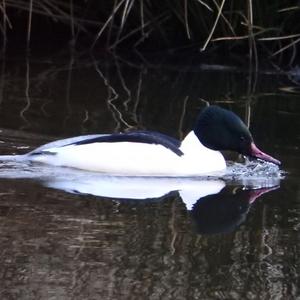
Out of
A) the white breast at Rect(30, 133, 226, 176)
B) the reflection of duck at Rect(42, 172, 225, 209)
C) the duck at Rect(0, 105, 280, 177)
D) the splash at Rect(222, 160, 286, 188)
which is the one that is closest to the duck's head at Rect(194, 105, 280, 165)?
the duck at Rect(0, 105, 280, 177)

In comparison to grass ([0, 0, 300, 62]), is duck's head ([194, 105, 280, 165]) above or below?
below

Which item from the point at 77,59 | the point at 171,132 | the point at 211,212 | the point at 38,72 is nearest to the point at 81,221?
the point at 211,212

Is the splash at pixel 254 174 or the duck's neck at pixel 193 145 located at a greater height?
the duck's neck at pixel 193 145

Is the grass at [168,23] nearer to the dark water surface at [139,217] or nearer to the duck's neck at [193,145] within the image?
the dark water surface at [139,217]

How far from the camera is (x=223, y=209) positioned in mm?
6684

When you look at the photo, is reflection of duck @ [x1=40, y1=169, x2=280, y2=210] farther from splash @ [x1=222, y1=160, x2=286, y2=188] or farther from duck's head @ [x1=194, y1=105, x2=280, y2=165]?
duck's head @ [x1=194, y1=105, x2=280, y2=165]

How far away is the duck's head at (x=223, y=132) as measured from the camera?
7.77m

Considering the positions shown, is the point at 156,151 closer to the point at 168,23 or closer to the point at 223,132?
the point at 223,132

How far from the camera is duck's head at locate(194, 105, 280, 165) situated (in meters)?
7.77

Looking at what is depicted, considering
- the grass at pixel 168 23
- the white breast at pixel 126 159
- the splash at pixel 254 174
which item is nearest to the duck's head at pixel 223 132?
the splash at pixel 254 174

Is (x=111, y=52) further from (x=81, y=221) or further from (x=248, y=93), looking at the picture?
(x=81, y=221)

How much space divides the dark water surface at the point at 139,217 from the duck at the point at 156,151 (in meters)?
0.12

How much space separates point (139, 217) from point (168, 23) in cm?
781

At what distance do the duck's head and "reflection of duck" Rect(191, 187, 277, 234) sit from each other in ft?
1.85
